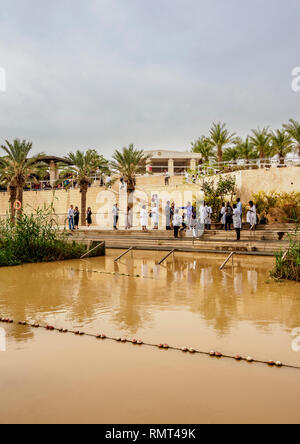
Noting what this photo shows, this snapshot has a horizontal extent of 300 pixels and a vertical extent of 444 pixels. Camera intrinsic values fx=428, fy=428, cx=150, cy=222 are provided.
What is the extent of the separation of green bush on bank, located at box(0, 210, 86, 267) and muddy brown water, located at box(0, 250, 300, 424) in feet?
11.6

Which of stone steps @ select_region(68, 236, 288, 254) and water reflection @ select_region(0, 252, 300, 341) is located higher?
stone steps @ select_region(68, 236, 288, 254)

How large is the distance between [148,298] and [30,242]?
6.45 meters

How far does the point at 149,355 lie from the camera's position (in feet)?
15.0

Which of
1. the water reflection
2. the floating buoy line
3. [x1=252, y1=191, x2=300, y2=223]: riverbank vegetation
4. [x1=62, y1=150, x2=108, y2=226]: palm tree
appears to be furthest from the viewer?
[x1=62, y1=150, x2=108, y2=226]: palm tree

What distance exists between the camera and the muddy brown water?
334cm

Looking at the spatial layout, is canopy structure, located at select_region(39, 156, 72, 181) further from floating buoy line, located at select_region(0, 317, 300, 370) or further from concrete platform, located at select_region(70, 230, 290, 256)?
floating buoy line, located at select_region(0, 317, 300, 370)

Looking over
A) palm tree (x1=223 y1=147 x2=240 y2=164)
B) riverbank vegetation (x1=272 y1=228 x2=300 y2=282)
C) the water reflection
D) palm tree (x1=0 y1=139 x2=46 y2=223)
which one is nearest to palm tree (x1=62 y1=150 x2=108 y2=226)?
palm tree (x1=0 y1=139 x2=46 y2=223)

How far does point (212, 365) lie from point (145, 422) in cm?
130

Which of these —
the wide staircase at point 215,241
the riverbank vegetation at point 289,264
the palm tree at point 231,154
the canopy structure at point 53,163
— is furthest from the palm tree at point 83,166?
the riverbank vegetation at point 289,264

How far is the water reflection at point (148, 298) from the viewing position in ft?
19.4

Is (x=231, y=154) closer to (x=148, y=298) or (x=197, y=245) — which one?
(x=197, y=245)

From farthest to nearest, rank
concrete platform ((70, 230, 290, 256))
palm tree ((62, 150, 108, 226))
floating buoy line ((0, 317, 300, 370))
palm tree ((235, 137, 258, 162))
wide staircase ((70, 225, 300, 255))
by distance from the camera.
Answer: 1. palm tree ((235, 137, 258, 162))
2. palm tree ((62, 150, 108, 226))
3. wide staircase ((70, 225, 300, 255))
4. concrete platform ((70, 230, 290, 256))
5. floating buoy line ((0, 317, 300, 370))

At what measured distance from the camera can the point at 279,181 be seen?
86.0ft
